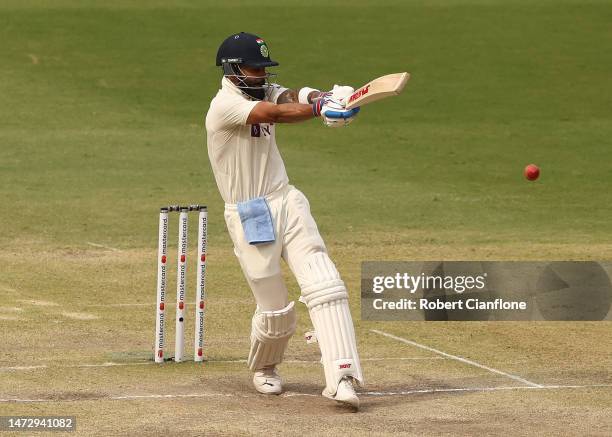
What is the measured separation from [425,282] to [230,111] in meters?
5.56

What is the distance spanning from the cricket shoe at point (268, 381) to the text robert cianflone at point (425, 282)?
419cm

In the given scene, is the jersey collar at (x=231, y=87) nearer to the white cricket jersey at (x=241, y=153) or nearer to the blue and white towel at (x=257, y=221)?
the white cricket jersey at (x=241, y=153)

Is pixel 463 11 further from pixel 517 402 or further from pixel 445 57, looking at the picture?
pixel 517 402

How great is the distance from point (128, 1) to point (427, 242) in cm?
1870

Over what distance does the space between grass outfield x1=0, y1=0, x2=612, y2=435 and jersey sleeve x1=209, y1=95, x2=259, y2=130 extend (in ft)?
6.52

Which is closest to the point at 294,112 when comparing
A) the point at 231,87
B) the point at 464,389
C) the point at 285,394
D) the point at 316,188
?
the point at 231,87

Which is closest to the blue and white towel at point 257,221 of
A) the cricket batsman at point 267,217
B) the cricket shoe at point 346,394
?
the cricket batsman at point 267,217

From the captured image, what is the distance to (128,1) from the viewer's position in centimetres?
3525

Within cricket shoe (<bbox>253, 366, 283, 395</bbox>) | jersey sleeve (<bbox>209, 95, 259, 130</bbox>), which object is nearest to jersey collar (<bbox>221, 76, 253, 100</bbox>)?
jersey sleeve (<bbox>209, 95, 259, 130</bbox>)

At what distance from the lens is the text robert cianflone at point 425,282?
598 inches

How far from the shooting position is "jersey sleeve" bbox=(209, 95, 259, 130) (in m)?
10.6

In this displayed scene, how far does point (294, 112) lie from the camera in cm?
1035

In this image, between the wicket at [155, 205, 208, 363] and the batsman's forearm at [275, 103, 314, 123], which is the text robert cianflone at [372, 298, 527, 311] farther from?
the batsman's forearm at [275, 103, 314, 123]

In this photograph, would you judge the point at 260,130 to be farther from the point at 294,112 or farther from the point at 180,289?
the point at 180,289
